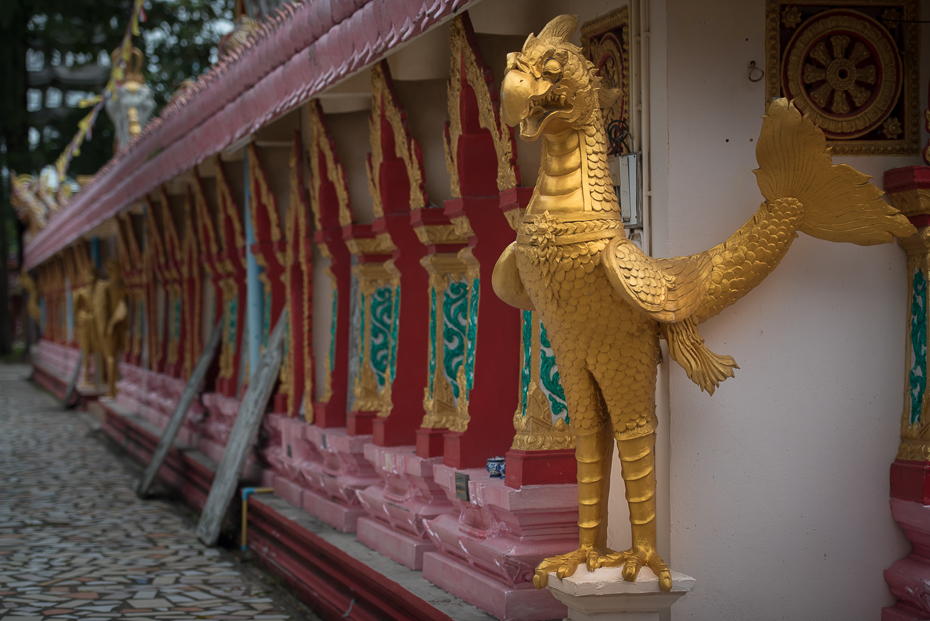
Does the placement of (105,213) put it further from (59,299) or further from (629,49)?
(59,299)

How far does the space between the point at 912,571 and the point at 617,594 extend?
1.05 meters

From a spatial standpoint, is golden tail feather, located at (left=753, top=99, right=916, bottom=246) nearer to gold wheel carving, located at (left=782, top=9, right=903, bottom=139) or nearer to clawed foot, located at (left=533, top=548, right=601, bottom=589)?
gold wheel carving, located at (left=782, top=9, right=903, bottom=139)

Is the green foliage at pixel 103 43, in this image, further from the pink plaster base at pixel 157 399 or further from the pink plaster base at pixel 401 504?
the pink plaster base at pixel 401 504

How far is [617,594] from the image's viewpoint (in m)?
2.92

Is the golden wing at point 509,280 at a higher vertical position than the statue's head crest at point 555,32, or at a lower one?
lower

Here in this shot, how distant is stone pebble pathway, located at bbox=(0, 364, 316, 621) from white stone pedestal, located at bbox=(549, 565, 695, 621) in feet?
9.38

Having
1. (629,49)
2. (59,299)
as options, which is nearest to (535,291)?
(629,49)

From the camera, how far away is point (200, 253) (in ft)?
32.8

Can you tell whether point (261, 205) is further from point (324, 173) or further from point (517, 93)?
point (517, 93)

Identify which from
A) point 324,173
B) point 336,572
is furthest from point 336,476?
point 324,173

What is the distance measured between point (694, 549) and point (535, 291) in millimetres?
957

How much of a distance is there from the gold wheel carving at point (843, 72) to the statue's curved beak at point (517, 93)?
3.12 ft

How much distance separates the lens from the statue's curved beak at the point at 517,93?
2820 mm

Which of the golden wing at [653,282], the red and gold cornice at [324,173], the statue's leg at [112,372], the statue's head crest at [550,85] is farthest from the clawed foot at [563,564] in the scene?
the statue's leg at [112,372]
